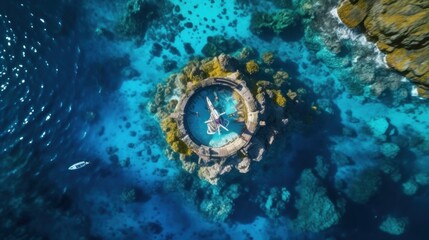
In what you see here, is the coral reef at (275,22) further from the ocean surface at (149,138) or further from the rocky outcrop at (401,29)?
the rocky outcrop at (401,29)

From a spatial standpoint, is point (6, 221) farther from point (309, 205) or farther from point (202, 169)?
point (309, 205)

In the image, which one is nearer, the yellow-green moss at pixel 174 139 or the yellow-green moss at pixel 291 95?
the yellow-green moss at pixel 174 139

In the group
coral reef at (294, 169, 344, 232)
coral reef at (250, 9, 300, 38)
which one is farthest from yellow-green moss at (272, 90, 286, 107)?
coral reef at (294, 169, 344, 232)

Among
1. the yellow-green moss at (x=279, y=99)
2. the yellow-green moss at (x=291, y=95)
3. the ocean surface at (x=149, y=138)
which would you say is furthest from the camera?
the ocean surface at (x=149, y=138)

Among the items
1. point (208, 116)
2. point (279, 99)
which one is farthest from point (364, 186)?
point (208, 116)

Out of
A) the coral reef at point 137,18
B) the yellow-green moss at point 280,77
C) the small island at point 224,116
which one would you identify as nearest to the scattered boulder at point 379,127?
the yellow-green moss at point 280,77

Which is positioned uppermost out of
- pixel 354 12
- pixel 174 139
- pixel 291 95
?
pixel 354 12

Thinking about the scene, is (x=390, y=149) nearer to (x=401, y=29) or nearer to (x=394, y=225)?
(x=394, y=225)

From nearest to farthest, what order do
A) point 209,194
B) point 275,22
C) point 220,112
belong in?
point 220,112 → point 275,22 → point 209,194
